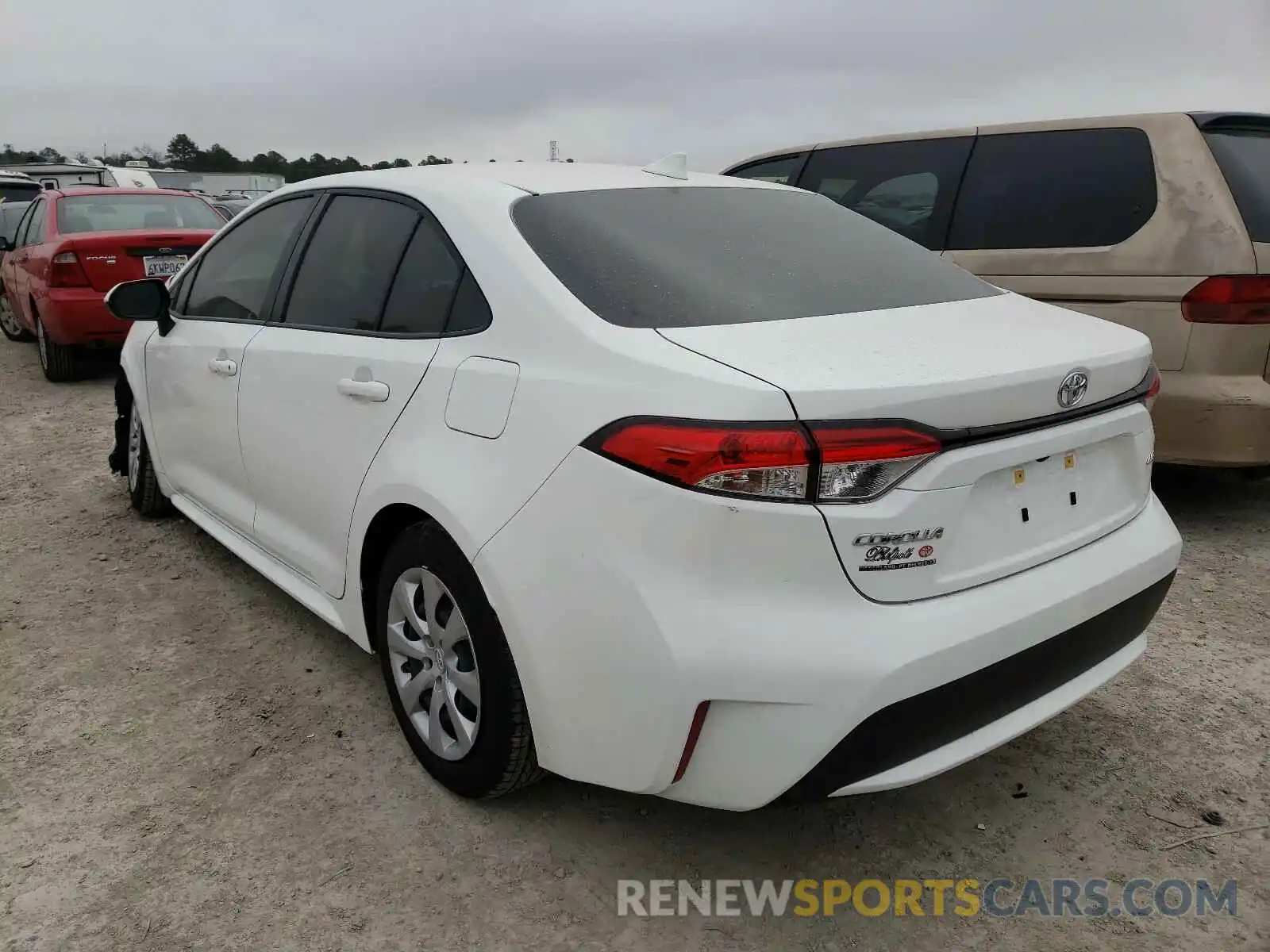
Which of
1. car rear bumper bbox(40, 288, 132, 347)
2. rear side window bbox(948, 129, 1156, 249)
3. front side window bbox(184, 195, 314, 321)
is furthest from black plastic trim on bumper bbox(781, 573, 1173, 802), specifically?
car rear bumper bbox(40, 288, 132, 347)

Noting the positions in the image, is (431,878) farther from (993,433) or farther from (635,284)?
(993,433)

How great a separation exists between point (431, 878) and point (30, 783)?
1.18 metres

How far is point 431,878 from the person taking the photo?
2.12 metres

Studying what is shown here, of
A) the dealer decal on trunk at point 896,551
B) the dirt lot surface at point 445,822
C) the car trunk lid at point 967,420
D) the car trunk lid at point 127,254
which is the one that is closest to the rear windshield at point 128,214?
the car trunk lid at point 127,254

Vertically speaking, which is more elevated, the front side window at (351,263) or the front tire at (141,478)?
the front side window at (351,263)

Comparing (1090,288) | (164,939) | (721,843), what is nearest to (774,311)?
(721,843)

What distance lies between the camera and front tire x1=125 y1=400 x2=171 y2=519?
425 cm

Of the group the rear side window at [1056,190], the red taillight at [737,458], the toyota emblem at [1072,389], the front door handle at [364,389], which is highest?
the rear side window at [1056,190]

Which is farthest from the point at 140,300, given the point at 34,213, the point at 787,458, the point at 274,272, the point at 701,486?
the point at 34,213

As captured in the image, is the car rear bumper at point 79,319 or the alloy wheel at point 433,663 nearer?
the alloy wheel at point 433,663

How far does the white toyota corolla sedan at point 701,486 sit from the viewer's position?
169 cm

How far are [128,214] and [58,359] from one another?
132 cm

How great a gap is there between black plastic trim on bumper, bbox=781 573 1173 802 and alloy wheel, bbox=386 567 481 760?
0.82 metres

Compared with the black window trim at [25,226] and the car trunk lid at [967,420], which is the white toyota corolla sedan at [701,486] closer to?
the car trunk lid at [967,420]
